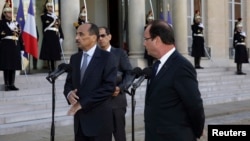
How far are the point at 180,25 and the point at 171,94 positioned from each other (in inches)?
566

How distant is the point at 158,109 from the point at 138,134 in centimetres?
505

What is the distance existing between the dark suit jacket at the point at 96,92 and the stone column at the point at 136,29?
11.5m

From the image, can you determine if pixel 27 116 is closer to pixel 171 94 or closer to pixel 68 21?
pixel 68 21

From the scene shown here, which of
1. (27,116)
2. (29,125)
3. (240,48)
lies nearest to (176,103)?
(29,125)

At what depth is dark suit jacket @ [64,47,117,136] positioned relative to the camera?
4.50 metres

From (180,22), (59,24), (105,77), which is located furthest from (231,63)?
(105,77)

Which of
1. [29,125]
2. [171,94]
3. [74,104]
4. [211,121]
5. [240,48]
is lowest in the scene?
[211,121]

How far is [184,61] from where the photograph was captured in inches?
143

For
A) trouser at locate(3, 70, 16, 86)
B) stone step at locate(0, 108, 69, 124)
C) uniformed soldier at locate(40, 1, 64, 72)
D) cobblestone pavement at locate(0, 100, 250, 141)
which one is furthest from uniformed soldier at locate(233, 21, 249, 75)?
trouser at locate(3, 70, 16, 86)

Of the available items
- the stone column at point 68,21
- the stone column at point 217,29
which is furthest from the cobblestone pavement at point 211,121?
the stone column at point 217,29

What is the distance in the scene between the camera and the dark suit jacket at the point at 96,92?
4500 mm

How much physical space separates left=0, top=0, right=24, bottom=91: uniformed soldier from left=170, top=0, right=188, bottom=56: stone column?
26.1 feet

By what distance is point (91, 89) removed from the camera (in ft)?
14.9

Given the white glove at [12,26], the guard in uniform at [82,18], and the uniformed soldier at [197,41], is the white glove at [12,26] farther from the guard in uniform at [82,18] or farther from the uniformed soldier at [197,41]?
the uniformed soldier at [197,41]
